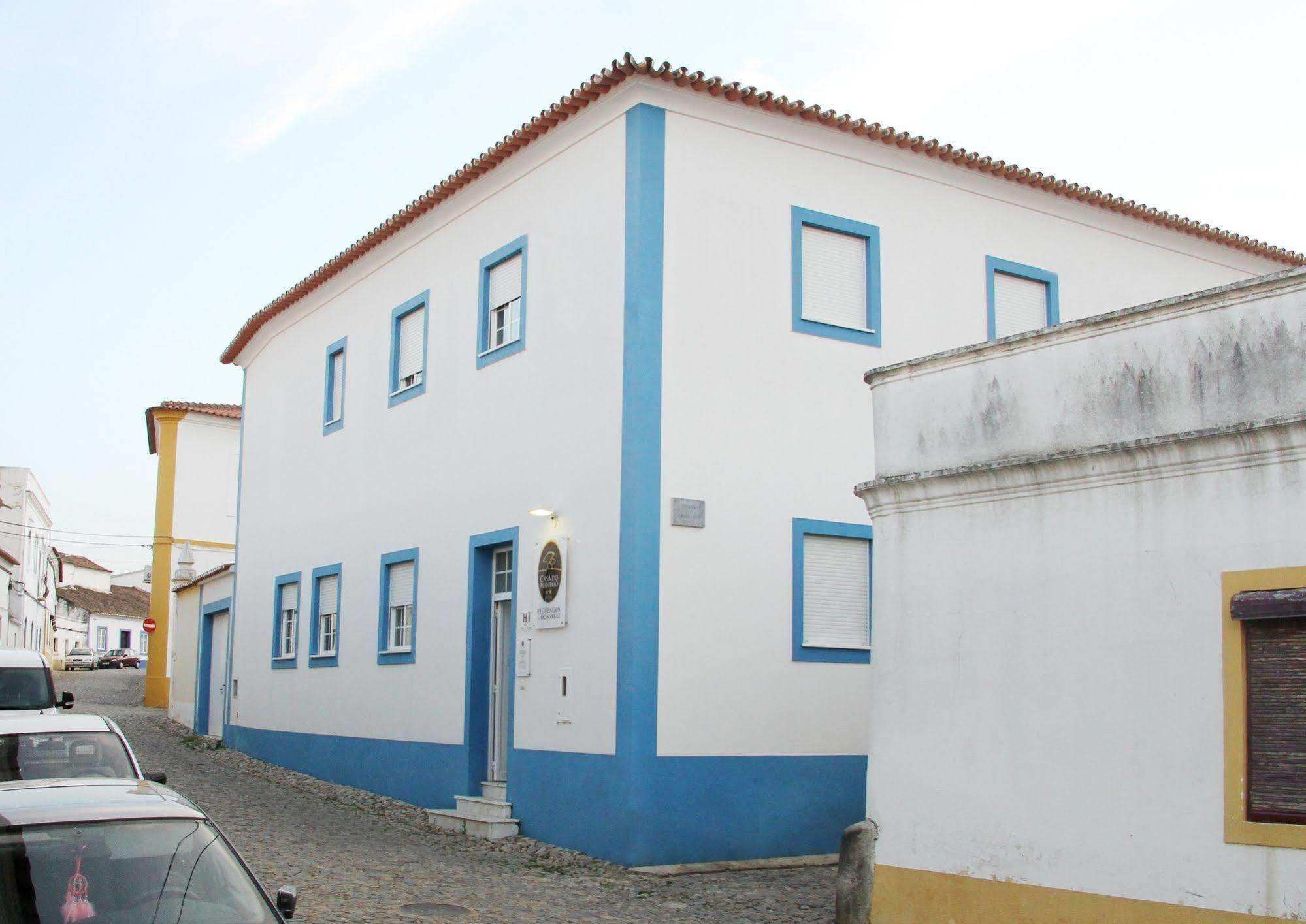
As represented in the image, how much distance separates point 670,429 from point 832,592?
2.43m

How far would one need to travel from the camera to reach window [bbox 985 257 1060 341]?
50.1 ft

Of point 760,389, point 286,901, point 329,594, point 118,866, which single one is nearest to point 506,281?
point 760,389

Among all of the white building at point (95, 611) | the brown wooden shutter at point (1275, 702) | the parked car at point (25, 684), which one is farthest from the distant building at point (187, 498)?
the white building at point (95, 611)

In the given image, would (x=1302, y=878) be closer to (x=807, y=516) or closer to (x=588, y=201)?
(x=807, y=516)

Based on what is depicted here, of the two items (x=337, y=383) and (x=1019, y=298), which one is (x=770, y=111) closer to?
(x=1019, y=298)

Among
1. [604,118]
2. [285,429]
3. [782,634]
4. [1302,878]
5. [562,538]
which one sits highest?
[604,118]

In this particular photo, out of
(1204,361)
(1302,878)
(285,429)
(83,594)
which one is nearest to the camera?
(1302,878)

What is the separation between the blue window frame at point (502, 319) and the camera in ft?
48.0

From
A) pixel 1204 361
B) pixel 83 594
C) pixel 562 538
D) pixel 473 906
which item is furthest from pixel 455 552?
pixel 83 594

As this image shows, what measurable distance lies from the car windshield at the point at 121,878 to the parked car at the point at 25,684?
8.92m

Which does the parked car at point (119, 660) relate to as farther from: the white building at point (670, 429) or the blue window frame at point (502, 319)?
the blue window frame at point (502, 319)

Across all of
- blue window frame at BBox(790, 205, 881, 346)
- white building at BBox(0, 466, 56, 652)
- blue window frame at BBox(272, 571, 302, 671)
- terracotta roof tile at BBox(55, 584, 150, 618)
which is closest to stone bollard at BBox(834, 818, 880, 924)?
blue window frame at BBox(790, 205, 881, 346)

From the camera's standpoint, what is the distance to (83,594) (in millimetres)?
78812

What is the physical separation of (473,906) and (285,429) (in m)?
12.8
